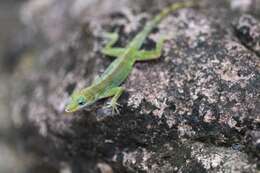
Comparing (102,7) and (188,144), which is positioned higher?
(102,7)

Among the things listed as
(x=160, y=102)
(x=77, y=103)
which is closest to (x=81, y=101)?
(x=77, y=103)

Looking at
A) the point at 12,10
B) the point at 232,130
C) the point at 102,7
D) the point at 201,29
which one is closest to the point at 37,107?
the point at 102,7

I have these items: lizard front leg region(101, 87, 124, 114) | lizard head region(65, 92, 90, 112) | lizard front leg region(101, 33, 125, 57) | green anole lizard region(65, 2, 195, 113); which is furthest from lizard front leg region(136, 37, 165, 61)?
lizard head region(65, 92, 90, 112)

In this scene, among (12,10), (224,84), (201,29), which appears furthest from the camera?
(12,10)

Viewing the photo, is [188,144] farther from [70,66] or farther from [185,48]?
[70,66]

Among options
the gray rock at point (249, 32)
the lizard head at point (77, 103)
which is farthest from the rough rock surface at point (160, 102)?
the lizard head at point (77, 103)

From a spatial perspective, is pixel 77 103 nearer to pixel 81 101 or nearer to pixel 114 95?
pixel 81 101

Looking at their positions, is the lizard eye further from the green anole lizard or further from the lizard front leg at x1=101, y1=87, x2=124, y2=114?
the lizard front leg at x1=101, y1=87, x2=124, y2=114
